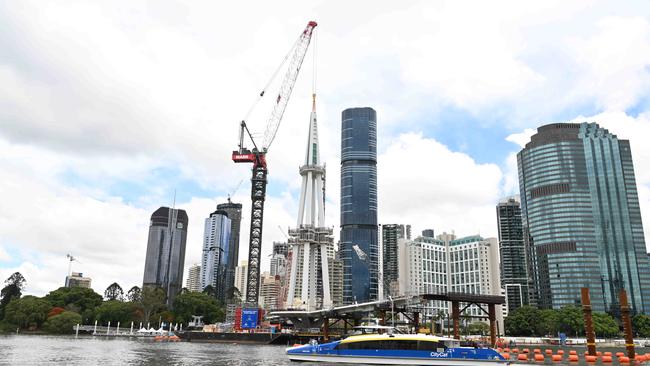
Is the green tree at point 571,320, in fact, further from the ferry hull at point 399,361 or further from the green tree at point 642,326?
the ferry hull at point 399,361

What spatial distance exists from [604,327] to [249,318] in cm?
11914

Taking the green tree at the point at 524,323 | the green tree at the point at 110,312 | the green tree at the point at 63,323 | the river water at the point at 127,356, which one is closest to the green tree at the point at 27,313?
the green tree at the point at 63,323

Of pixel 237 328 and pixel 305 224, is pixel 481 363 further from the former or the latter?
A: pixel 305 224

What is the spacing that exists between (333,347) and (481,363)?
1572 centimetres

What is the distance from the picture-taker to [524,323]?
186 meters

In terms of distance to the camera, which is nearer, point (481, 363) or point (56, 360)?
point (481, 363)

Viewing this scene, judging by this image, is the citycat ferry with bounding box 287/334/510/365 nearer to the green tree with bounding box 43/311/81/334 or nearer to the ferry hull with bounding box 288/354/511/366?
the ferry hull with bounding box 288/354/511/366

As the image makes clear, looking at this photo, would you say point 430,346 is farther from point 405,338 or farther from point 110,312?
point 110,312

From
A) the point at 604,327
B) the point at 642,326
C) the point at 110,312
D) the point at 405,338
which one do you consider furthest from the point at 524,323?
the point at 110,312

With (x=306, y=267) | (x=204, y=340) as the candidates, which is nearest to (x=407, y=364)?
(x=204, y=340)

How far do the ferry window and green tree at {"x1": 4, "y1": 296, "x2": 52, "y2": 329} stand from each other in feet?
561

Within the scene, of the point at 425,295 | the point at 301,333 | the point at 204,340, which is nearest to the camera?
the point at 425,295

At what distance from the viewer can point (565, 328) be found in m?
185

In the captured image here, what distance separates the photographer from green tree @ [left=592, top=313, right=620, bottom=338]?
170750 millimetres
